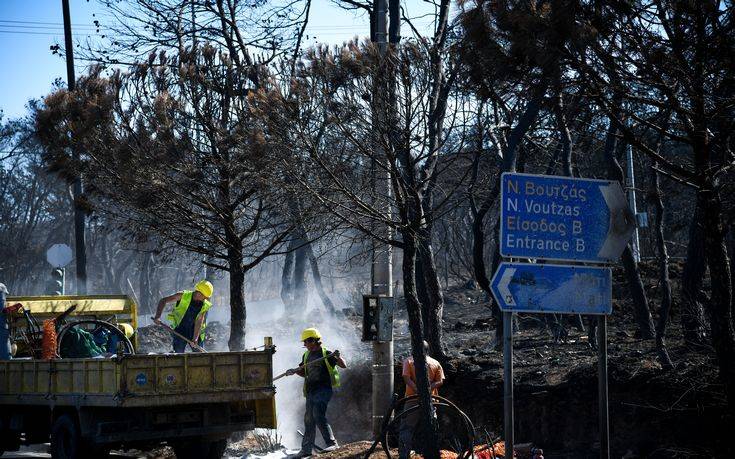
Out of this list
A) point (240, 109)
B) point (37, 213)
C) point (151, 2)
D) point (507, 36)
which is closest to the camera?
point (507, 36)

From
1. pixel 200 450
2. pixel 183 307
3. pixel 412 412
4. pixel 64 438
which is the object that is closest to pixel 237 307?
pixel 183 307

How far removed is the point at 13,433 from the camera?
42.8ft

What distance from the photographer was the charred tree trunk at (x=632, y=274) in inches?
598

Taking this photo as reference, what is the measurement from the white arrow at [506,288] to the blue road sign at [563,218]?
178 mm

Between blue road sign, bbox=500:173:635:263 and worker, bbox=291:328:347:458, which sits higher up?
blue road sign, bbox=500:173:635:263

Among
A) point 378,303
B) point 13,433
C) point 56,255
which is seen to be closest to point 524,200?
point 378,303

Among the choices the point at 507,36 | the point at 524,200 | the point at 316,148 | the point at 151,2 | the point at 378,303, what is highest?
the point at 151,2

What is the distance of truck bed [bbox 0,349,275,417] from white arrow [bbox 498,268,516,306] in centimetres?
460

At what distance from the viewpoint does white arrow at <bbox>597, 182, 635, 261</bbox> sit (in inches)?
323

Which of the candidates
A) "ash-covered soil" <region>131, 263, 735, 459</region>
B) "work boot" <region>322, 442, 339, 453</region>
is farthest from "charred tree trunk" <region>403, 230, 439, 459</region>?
"work boot" <region>322, 442, 339, 453</region>

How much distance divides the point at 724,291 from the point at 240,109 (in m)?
7.97

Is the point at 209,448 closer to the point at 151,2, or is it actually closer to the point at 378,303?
the point at 378,303

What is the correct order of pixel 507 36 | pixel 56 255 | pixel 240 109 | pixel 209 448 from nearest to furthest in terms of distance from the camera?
1. pixel 507 36
2. pixel 209 448
3. pixel 240 109
4. pixel 56 255

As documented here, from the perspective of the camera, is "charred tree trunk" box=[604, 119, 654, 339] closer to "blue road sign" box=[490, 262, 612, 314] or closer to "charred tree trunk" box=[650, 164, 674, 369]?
"charred tree trunk" box=[650, 164, 674, 369]
